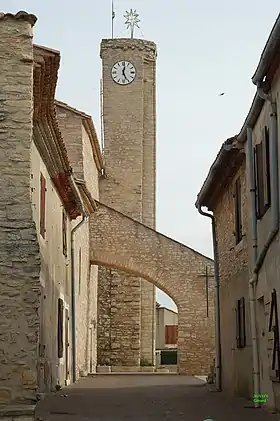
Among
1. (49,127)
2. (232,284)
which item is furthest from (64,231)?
(49,127)

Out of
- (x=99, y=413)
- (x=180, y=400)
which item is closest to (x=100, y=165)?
(x=180, y=400)

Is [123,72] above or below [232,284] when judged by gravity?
above

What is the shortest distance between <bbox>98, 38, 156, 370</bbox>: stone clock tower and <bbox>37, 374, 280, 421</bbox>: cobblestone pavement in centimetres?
1475

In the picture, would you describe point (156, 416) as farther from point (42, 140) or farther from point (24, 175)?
point (42, 140)

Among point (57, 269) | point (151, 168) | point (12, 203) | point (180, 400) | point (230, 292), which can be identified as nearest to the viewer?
point (12, 203)

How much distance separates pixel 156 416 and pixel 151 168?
84.6ft

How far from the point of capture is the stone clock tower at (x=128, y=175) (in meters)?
33.1

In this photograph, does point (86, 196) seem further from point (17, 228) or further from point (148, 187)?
point (17, 228)

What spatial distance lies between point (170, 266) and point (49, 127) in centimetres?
1362

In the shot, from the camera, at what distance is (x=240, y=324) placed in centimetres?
1493

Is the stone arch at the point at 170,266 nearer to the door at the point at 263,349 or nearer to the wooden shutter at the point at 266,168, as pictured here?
the door at the point at 263,349

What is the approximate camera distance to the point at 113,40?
3731 cm

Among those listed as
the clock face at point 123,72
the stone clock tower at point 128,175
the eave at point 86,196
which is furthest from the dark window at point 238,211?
the clock face at point 123,72

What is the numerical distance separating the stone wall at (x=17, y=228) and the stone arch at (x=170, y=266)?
54.3ft
